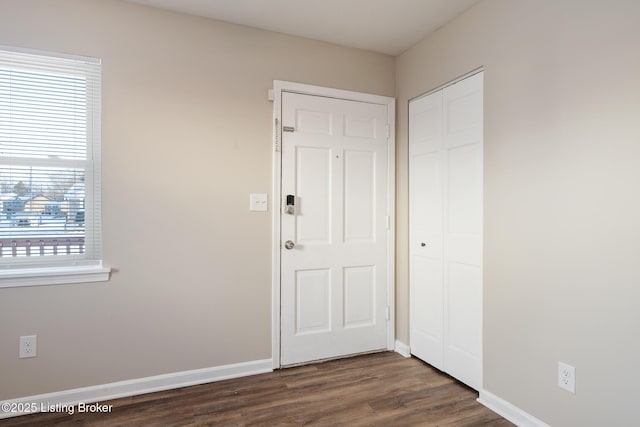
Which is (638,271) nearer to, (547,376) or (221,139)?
(547,376)

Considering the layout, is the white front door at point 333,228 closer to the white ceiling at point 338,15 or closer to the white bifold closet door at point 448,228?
the white bifold closet door at point 448,228

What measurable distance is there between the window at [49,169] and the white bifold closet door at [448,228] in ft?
7.51

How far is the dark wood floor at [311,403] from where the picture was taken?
6.47 ft

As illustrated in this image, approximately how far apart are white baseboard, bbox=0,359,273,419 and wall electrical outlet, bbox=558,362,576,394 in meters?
1.84

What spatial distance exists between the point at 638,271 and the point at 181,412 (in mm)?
2445

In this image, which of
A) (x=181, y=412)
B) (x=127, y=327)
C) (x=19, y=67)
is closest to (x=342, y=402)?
(x=181, y=412)

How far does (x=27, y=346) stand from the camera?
2.05 m

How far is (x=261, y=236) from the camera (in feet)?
8.50

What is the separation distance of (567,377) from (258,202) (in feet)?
6.90

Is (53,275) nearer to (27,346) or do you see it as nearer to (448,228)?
(27,346)

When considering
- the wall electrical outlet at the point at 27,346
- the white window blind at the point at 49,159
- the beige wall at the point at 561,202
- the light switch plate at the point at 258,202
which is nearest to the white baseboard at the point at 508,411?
the beige wall at the point at 561,202

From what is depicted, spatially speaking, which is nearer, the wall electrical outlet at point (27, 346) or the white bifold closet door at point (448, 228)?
the wall electrical outlet at point (27, 346)

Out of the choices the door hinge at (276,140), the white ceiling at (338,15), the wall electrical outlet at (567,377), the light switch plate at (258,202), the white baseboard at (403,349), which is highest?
the white ceiling at (338,15)

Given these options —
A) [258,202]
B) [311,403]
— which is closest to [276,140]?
[258,202]
